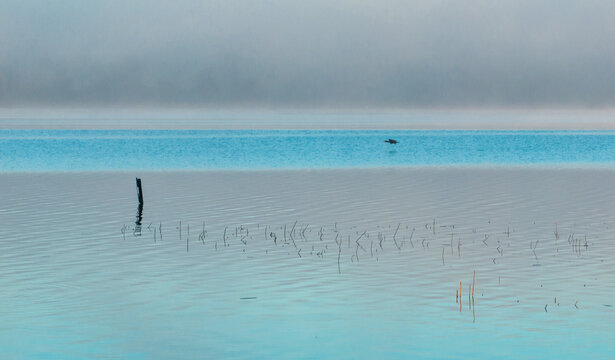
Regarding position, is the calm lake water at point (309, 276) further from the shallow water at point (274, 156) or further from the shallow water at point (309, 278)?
the shallow water at point (274, 156)

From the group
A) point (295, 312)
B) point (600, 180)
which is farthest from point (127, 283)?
point (600, 180)

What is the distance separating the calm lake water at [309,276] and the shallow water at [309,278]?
0.05 meters

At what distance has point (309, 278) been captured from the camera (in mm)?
17750

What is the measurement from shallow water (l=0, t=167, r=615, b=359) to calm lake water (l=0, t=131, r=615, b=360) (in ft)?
0.17

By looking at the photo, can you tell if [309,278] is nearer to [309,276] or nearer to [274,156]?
[309,276]

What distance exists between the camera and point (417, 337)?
43.2 ft

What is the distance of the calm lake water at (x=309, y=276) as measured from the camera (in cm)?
1298

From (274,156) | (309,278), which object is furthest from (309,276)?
(274,156)

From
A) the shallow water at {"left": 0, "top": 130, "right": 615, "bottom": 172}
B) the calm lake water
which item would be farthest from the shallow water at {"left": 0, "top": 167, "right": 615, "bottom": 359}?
the shallow water at {"left": 0, "top": 130, "right": 615, "bottom": 172}

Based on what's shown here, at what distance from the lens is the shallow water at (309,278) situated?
12984 mm

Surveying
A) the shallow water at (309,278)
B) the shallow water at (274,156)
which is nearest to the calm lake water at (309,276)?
the shallow water at (309,278)

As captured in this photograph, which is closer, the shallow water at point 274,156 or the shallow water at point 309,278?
the shallow water at point 309,278

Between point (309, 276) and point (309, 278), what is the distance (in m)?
0.22

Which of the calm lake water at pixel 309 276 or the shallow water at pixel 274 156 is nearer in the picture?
the calm lake water at pixel 309 276
